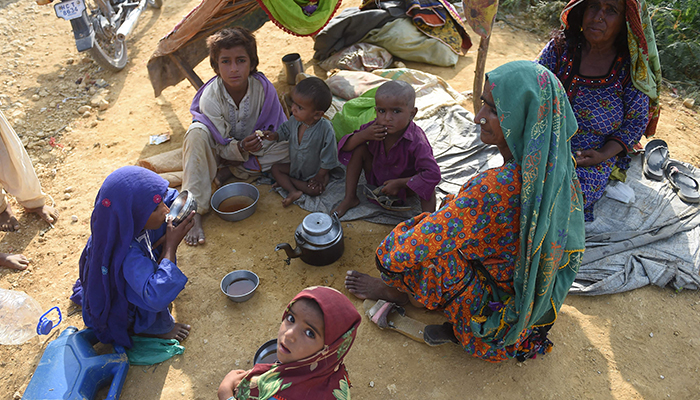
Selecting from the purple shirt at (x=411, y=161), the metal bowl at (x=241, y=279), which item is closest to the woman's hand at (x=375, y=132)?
the purple shirt at (x=411, y=161)

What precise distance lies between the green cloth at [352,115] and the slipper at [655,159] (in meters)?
2.31

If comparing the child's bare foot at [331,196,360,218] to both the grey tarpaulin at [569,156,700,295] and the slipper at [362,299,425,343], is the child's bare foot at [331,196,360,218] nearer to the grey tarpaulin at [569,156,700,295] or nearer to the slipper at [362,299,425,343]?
the slipper at [362,299,425,343]

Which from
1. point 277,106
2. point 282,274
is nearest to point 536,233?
point 282,274

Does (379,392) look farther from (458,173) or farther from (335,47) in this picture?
(335,47)

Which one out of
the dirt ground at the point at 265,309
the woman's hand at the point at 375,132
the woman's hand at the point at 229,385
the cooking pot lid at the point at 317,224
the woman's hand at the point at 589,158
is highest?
the woman's hand at the point at 375,132

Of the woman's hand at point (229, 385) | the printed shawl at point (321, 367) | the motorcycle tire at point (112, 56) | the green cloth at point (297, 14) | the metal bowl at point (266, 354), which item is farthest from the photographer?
the motorcycle tire at point (112, 56)

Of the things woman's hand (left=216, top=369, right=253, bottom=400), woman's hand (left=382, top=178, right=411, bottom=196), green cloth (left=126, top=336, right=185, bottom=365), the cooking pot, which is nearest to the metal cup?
woman's hand (left=382, top=178, right=411, bottom=196)

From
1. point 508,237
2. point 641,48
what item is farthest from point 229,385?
point 641,48

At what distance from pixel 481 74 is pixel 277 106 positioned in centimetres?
194

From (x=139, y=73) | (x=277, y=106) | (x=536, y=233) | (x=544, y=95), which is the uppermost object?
(x=544, y=95)

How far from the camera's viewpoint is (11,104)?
5.00 metres

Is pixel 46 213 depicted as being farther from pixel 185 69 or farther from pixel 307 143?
pixel 307 143

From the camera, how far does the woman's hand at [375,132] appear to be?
314 centimetres

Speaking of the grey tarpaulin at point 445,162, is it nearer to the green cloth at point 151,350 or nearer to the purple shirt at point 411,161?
the purple shirt at point 411,161
